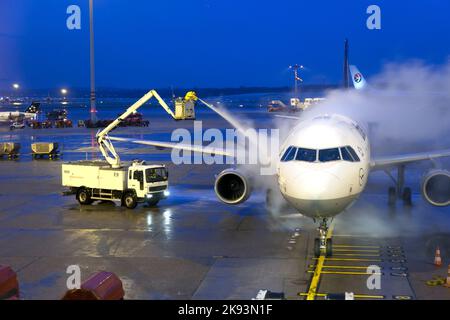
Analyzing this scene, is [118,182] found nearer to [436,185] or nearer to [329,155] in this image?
[329,155]

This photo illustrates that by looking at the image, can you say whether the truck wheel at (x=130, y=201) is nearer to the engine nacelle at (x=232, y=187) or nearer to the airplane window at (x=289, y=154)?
the engine nacelle at (x=232, y=187)

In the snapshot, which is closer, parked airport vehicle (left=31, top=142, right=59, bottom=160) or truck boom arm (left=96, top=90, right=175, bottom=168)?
truck boom arm (left=96, top=90, right=175, bottom=168)

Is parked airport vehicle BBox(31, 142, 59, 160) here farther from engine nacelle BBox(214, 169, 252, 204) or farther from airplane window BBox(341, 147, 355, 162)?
airplane window BBox(341, 147, 355, 162)

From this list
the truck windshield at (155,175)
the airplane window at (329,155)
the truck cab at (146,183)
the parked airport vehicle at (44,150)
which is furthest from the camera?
the parked airport vehicle at (44,150)

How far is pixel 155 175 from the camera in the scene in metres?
25.8

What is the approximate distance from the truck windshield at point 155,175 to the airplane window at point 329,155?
10.4 metres

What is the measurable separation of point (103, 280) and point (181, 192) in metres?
17.5

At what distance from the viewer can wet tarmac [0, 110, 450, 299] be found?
A: 48.7 ft

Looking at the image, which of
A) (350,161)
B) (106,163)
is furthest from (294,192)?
(106,163)

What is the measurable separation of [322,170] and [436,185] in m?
6.19

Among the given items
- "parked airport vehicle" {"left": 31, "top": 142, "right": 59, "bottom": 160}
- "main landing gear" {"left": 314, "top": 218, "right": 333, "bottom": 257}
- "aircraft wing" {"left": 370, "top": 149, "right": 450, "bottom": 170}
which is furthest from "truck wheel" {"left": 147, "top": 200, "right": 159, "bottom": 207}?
"parked airport vehicle" {"left": 31, "top": 142, "right": 59, "bottom": 160}

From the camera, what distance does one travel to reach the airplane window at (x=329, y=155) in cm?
1699

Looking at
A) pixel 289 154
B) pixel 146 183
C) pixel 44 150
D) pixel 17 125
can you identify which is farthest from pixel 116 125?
pixel 17 125

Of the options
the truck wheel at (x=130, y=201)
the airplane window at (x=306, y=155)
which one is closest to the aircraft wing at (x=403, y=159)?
the airplane window at (x=306, y=155)
